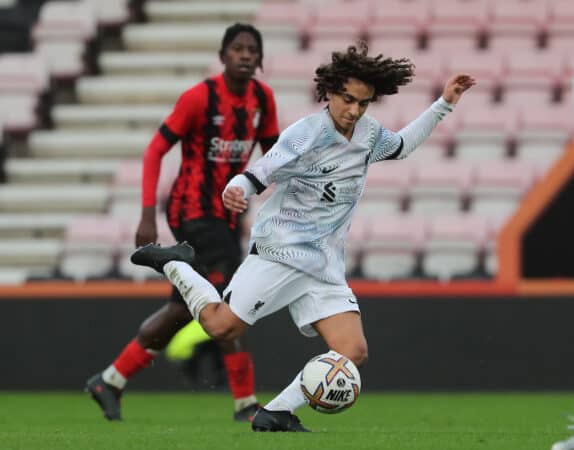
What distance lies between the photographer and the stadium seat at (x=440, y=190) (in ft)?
43.0

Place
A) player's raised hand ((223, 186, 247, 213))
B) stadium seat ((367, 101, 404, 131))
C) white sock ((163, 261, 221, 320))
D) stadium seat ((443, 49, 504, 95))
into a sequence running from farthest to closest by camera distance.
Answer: stadium seat ((443, 49, 504, 95)) < stadium seat ((367, 101, 404, 131)) < white sock ((163, 261, 221, 320)) < player's raised hand ((223, 186, 247, 213))

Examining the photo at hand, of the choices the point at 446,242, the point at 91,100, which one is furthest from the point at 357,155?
the point at 91,100

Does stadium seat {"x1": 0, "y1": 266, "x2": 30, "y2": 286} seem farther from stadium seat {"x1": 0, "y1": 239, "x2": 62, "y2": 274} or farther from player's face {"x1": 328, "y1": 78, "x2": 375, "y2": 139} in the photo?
player's face {"x1": 328, "y1": 78, "x2": 375, "y2": 139}

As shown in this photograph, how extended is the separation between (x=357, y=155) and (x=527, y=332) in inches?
183

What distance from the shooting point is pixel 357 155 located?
6.46 m

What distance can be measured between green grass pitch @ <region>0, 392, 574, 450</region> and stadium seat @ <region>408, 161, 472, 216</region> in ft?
9.12

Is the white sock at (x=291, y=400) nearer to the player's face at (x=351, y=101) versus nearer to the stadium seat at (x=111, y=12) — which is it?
the player's face at (x=351, y=101)

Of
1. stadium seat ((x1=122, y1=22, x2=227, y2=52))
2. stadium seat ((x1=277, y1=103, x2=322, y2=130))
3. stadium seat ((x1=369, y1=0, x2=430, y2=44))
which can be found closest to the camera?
stadium seat ((x1=277, y1=103, x2=322, y2=130))

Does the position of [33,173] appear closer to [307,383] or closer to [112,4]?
[112,4]

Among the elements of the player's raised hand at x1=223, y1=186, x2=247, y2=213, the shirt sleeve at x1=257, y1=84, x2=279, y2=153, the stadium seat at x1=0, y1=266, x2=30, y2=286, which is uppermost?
the player's raised hand at x1=223, y1=186, x2=247, y2=213

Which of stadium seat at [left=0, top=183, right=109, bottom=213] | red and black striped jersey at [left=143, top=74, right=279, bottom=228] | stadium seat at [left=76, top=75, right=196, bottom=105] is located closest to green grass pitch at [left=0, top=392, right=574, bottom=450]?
red and black striped jersey at [left=143, top=74, right=279, bottom=228]

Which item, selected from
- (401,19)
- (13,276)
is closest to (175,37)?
(401,19)

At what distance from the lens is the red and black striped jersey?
7824 millimetres

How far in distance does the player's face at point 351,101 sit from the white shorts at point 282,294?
29.2 inches
